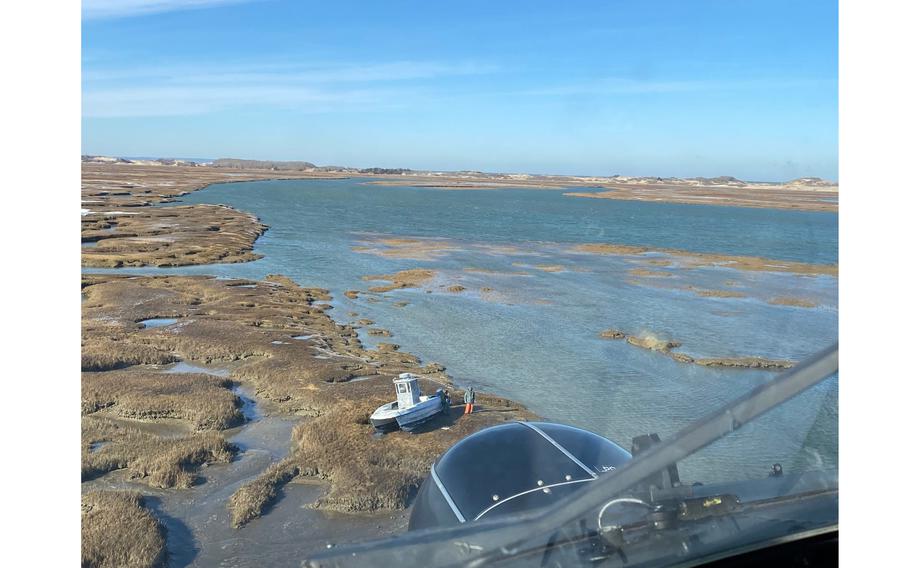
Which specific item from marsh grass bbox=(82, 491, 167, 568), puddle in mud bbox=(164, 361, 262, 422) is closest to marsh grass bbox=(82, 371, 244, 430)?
puddle in mud bbox=(164, 361, 262, 422)

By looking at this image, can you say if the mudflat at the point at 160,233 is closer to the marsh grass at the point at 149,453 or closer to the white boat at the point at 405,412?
the marsh grass at the point at 149,453

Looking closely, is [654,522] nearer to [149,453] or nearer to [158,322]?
[149,453]

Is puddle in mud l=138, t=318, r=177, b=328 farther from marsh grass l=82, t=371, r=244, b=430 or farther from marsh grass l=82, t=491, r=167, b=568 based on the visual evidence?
marsh grass l=82, t=491, r=167, b=568

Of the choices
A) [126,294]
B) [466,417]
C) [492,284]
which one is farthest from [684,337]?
[126,294]

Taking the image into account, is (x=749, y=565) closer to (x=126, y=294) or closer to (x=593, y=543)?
(x=593, y=543)
